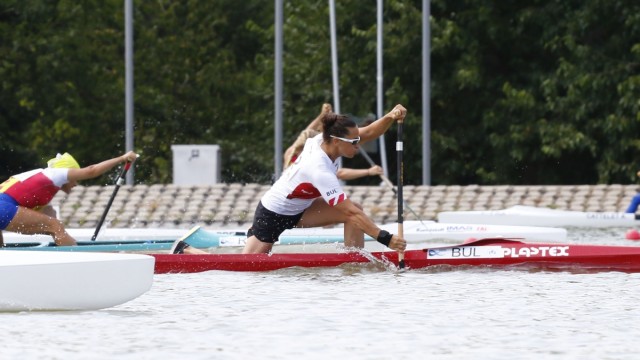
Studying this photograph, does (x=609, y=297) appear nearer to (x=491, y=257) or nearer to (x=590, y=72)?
(x=491, y=257)

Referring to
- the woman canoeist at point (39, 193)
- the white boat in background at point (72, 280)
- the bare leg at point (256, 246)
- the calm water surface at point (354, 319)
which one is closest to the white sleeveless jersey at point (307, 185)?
the bare leg at point (256, 246)

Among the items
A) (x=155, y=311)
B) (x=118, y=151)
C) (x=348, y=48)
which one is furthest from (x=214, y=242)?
(x=118, y=151)

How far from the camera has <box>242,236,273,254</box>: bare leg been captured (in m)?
14.4

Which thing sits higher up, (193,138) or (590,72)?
(590,72)

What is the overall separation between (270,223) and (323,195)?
78 cm

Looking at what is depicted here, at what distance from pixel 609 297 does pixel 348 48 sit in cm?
2540

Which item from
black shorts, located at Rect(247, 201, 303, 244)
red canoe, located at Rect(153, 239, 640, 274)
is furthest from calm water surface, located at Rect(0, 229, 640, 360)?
black shorts, located at Rect(247, 201, 303, 244)

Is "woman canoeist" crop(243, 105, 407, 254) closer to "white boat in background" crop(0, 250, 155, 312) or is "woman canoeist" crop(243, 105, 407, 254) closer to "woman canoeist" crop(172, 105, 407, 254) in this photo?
"woman canoeist" crop(172, 105, 407, 254)

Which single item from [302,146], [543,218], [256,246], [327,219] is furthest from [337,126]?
[543,218]

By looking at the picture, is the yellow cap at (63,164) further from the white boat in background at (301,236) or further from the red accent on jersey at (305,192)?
the red accent on jersey at (305,192)

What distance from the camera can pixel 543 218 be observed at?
80.6 ft

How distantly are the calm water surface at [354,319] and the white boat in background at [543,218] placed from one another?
33.3ft

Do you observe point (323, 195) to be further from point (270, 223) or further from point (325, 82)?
point (325, 82)

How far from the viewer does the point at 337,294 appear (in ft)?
40.9
